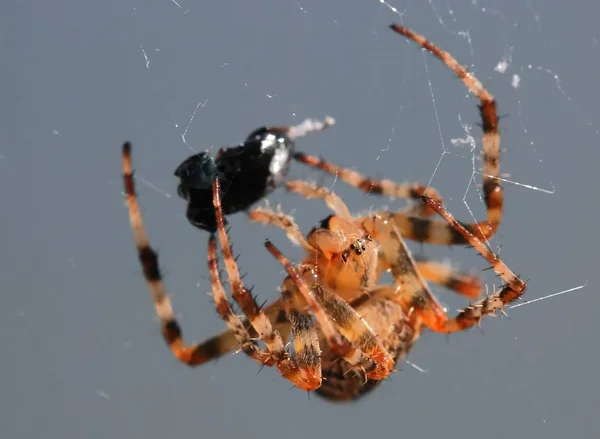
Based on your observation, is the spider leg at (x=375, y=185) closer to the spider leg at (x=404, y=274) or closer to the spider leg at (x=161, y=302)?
the spider leg at (x=404, y=274)

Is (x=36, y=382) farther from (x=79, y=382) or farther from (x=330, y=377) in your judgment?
(x=330, y=377)

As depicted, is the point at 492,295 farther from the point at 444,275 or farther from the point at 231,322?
the point at 231,322

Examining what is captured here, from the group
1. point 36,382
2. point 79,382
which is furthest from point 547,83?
point 36,382

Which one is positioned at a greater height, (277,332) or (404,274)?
(404,274)

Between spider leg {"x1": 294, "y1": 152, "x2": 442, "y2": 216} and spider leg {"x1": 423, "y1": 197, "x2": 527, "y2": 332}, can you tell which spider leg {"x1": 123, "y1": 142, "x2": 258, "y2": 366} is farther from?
spider leg {"x1": 423, "y1": 197, "x2": 527, "y2": 332}

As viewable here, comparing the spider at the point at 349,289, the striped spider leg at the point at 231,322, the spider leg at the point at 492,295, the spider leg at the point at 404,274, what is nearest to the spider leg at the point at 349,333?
the spider at the point at 349,289

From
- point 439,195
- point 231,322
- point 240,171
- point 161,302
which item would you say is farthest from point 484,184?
point 161,302
